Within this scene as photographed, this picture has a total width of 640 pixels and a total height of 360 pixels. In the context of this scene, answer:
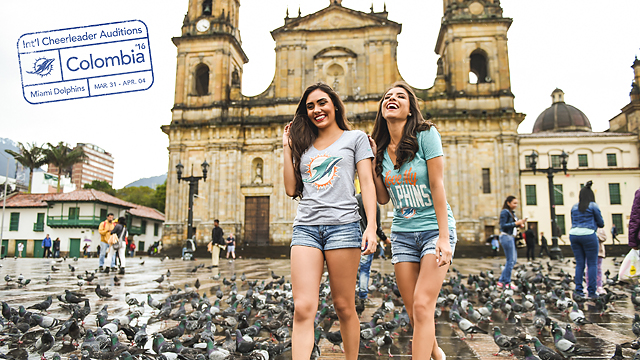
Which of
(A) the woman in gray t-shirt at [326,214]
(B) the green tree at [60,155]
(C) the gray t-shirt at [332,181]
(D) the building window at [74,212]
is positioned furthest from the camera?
(B) the green tree at [60,155]

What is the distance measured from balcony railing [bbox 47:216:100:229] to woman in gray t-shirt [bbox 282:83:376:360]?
38.9m

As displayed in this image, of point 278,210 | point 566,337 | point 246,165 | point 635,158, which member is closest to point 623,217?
point 635,158

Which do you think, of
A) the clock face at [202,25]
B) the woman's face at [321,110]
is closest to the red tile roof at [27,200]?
the clock face at [202,25]

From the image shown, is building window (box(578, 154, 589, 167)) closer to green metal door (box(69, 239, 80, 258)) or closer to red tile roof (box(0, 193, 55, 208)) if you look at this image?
green metal door (box(69, 239, 80, 258))

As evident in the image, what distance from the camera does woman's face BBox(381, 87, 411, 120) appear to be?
302cm

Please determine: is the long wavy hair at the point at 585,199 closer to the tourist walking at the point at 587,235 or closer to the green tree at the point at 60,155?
the tourist walking at the point at 587,235

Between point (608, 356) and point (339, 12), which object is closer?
point (608, 356)

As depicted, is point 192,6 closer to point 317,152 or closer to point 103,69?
point 103,69

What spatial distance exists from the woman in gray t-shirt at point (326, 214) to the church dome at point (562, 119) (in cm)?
4691

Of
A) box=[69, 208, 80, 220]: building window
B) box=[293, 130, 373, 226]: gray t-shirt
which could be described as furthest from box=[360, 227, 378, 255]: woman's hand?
box=[69, 208, 80, 220]: building window

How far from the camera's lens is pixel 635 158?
3494cm

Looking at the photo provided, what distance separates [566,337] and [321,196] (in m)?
2.82

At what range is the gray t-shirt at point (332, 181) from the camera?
106 inches

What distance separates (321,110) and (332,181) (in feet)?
1.65
